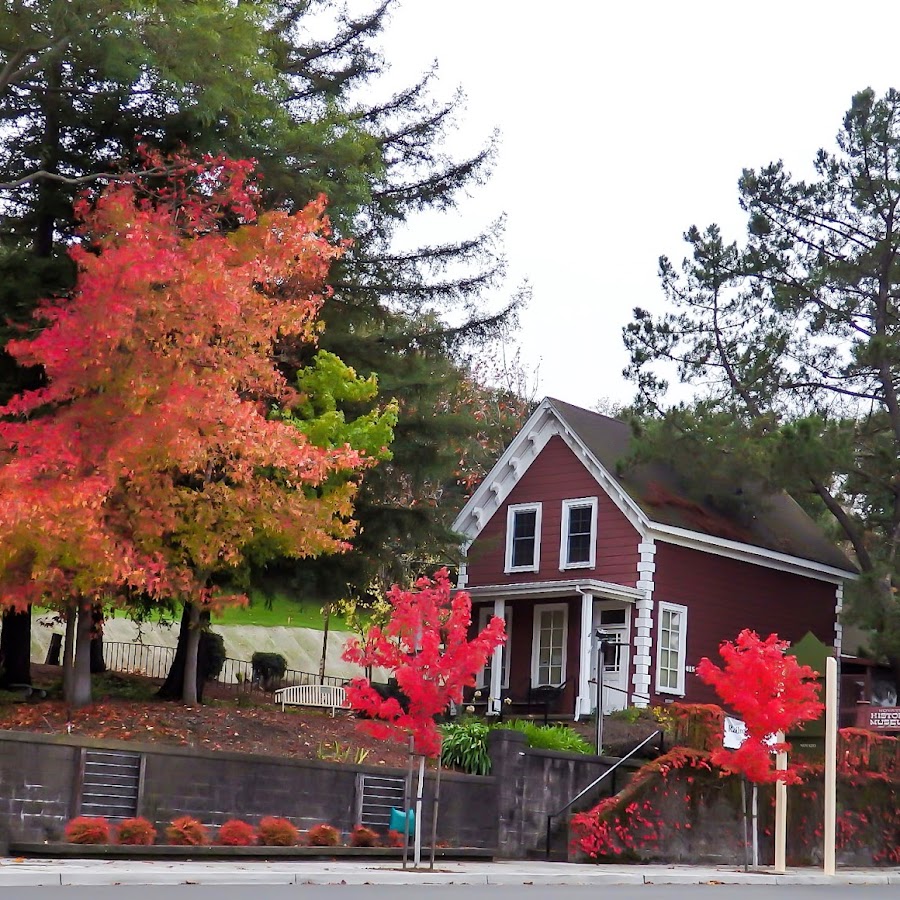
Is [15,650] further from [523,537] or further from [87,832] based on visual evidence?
[523,537]

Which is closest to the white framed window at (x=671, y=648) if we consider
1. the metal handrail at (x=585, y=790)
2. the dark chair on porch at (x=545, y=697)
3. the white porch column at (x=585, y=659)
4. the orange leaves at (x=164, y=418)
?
the white porch column at (x=585, y=659)

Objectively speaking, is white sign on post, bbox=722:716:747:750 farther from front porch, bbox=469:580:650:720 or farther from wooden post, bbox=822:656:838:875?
front porch, bbox=469:580:650:720

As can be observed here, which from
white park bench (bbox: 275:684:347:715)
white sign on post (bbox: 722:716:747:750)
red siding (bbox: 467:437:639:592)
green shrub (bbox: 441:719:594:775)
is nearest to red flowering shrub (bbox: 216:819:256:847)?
green shrub (bbox: 441:719:594:775)

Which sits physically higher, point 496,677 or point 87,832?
point 496,677

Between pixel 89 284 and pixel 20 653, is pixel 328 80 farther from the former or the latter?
pixel 20 653

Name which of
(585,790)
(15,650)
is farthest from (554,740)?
(15,650)

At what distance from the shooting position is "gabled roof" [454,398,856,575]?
3406 cm

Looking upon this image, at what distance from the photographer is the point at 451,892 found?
1575cm

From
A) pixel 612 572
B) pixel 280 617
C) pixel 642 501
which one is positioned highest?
pixel 642 501

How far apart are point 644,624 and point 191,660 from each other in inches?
434

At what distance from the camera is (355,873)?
57.5 ft

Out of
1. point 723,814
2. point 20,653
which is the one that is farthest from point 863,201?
point 20,653

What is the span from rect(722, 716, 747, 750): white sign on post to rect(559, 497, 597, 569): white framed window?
33.6 ft

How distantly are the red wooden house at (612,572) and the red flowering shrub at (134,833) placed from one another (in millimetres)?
14203
